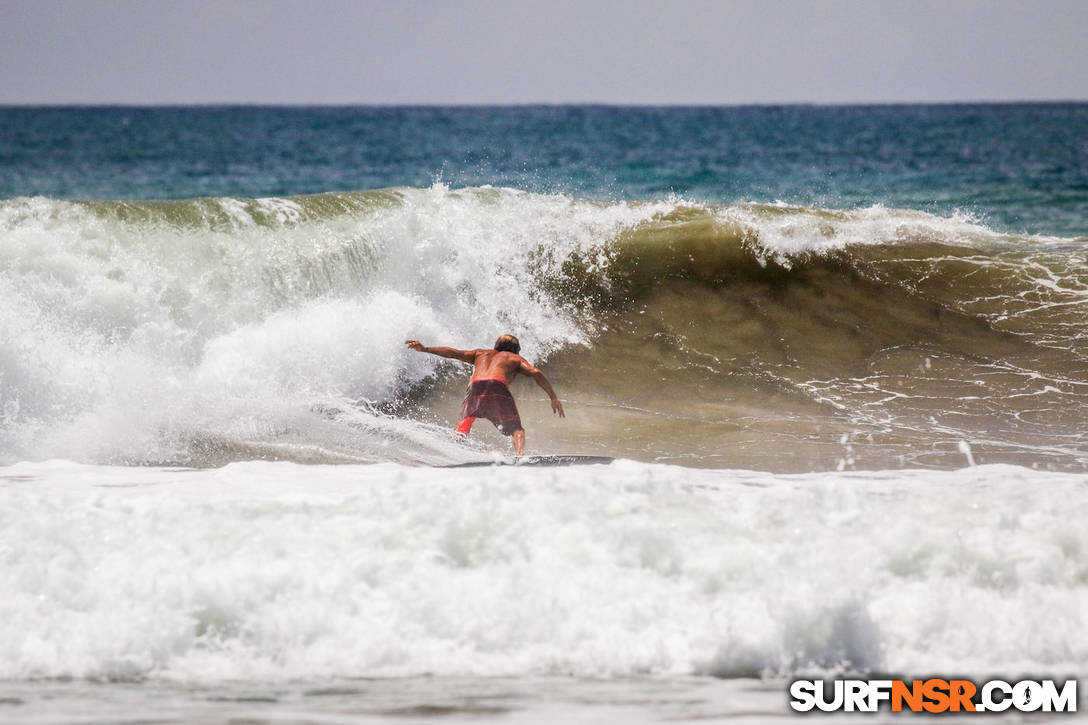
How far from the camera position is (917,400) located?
921cm

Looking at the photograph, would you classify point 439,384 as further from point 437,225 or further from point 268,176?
point 268,176

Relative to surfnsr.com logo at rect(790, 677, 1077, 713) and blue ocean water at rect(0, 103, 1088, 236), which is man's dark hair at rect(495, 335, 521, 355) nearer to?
surfnsr.com logo at rect(790, 677, 1077, 713)

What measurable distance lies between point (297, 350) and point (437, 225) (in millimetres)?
2433

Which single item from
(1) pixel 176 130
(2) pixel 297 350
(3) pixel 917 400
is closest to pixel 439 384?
(2) pixel 297 350

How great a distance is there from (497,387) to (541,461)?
673mm

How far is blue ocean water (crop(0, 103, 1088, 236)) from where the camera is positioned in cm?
2236

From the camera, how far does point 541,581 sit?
4.89 m

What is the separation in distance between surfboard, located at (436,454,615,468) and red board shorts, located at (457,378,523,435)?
26 centimetres

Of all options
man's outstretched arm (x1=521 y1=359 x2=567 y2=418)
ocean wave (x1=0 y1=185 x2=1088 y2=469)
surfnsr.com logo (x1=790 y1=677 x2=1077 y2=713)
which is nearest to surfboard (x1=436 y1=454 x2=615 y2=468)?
man's outstretched arm (x1=521 y1=359 x2=567 y2=418)

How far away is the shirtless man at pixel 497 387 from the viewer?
7.49 m

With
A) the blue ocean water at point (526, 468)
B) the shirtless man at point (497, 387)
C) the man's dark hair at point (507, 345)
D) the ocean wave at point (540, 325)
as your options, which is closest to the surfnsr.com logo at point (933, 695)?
the blue ocean water at point (526, 468)

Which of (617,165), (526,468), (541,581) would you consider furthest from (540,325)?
(617,165)

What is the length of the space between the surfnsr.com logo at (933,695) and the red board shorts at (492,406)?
346cm

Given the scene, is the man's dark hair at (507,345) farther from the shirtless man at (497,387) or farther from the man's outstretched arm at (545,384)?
the man's outstretched arm at (545,384)
